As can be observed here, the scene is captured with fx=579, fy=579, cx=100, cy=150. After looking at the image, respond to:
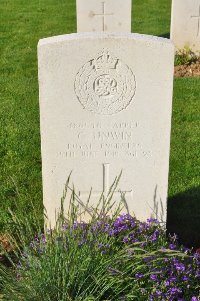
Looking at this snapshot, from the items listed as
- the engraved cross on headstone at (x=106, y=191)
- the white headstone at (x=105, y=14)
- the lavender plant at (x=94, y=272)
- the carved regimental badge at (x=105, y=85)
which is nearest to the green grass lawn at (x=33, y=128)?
the lavender plant at (x=94, y=272)

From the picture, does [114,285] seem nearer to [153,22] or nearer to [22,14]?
[153,22]

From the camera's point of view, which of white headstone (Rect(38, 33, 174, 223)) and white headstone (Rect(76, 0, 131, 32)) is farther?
white headstone (Rect(76, 0, 131, 32))

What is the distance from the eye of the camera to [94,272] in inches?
125

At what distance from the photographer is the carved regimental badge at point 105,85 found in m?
3.61

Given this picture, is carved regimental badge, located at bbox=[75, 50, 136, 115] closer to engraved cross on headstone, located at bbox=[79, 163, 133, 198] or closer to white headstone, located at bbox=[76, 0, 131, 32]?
engraved cross on headstone, located at bbox=[79, 163, 133, 198]

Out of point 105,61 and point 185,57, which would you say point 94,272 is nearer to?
point 105,61

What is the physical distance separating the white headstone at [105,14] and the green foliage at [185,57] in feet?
2.96

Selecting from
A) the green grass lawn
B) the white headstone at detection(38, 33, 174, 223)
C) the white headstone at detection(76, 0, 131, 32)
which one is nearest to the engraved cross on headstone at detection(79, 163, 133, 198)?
the white headstone at detection(38, 33, 174, 223)

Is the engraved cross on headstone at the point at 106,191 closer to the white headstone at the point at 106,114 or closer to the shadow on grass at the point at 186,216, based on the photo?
the white headstone at the point at 106,114

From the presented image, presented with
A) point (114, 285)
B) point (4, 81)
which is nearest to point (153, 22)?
point (4, 81)

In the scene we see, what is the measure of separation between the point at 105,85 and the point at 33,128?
2943 millimetres

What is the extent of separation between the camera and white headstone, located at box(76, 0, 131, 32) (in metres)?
8.92

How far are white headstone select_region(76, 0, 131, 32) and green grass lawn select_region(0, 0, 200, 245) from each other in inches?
42.5

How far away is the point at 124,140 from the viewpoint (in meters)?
3.82
